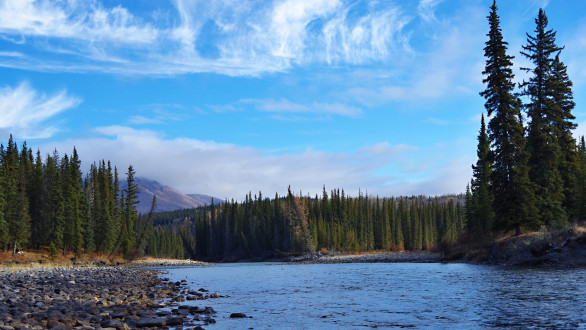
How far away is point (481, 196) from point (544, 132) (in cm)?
1909

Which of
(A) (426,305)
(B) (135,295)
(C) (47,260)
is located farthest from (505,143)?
(C) (47,260)

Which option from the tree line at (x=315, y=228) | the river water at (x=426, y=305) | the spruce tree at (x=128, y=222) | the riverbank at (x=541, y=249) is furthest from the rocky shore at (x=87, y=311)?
the tree line at (x=315, y=228)

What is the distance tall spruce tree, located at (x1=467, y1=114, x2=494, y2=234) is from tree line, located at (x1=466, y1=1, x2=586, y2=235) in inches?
309

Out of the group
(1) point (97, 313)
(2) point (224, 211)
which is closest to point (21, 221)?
(1) point (97, 313)

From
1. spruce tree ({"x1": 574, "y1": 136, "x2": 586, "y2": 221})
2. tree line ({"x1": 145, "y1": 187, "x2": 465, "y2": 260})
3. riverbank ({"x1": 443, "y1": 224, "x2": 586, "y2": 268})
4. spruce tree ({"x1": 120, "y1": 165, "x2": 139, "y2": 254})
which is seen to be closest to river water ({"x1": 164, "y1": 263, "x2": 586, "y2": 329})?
riverbank ({"x1": 443, "y1": 224, "x2": 586, "y2": 268})

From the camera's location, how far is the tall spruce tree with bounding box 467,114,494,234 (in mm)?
57906

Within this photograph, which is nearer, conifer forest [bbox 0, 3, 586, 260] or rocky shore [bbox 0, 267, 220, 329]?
rocky shore [bbox 0, 267, 220, 329]

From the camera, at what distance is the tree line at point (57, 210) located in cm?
6531

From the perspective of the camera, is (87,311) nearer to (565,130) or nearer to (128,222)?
(565,130)

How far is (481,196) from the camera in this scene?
208 feet

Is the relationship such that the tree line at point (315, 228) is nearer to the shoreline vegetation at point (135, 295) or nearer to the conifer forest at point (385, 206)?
the conifer forest at point (385, 206)

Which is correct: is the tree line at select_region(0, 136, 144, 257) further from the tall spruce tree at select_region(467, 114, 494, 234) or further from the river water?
the tall spruce tree at select_region(467, 114, 494, 234)

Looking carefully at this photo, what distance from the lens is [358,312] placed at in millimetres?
19281

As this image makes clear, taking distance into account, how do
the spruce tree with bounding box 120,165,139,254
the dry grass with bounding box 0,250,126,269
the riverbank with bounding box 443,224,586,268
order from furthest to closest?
the spruce tree with bounding box 120,165,139,254 < the dry grass with bounding box 0,250,126,269 < the riverbank with bounding box 443,224,586,268
